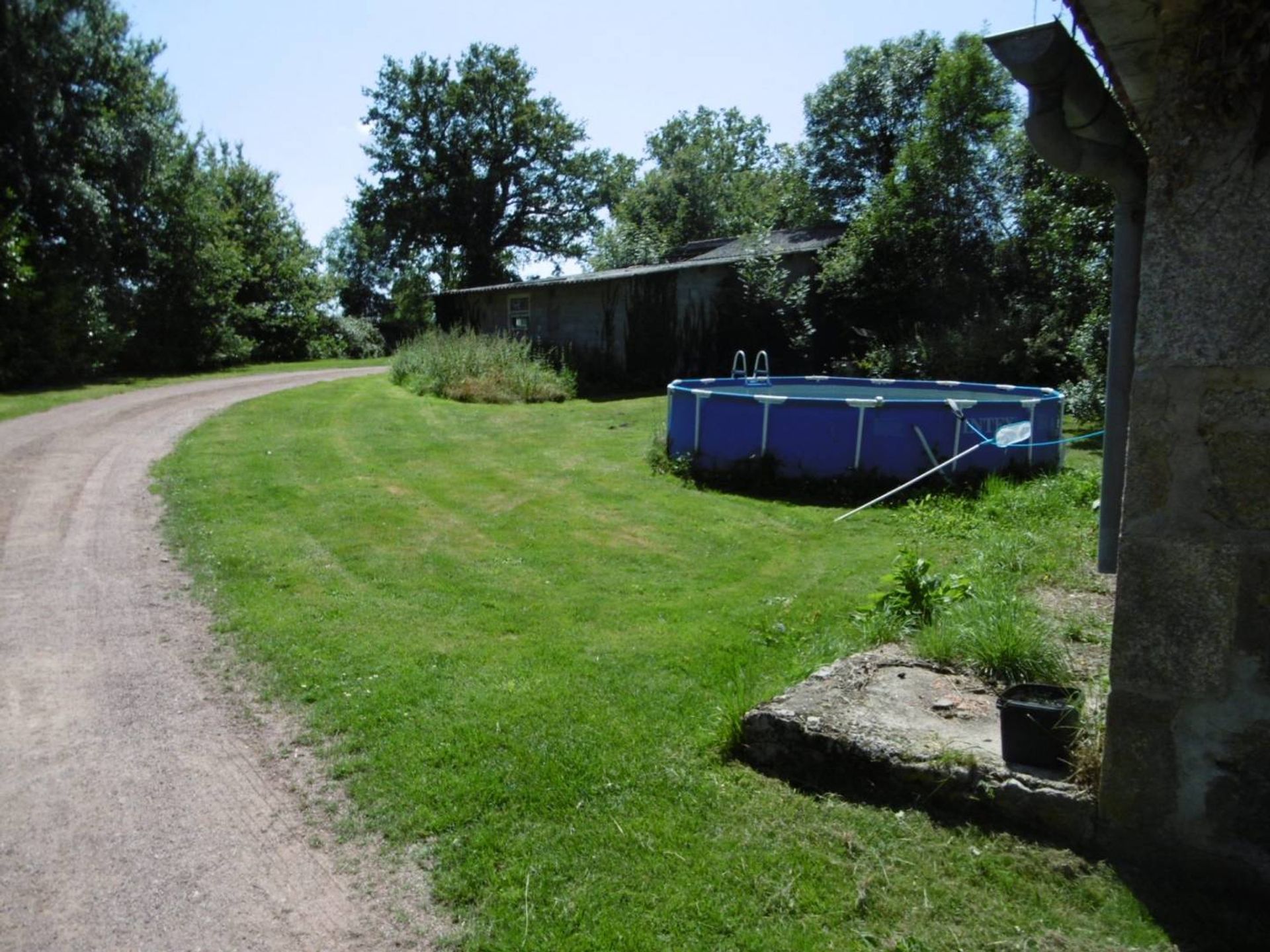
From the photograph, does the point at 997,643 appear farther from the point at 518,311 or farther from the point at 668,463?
the point at 518,311

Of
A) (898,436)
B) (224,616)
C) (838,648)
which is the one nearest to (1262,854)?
(838,648)

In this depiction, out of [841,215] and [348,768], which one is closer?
[348,768]

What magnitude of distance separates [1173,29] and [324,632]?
509 cm

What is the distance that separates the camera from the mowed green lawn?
118 inches

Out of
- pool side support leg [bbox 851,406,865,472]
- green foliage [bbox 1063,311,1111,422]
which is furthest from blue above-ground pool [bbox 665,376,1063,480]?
green foliage [bbox 1063,311,1111,422]

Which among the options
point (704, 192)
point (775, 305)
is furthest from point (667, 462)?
point (704, 192)

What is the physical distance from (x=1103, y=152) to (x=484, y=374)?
1726cm

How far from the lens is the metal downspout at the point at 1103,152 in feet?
10.3

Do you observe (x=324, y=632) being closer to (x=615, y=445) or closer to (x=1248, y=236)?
(x=1248, y=236)

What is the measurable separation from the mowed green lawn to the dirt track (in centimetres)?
33

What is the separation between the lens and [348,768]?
4.01 m

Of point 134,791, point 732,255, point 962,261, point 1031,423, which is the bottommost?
point 134,791

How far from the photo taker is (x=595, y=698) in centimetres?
471

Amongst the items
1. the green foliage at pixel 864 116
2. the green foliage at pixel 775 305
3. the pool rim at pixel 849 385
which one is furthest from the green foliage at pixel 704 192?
the pool rim at pixel 849 385
